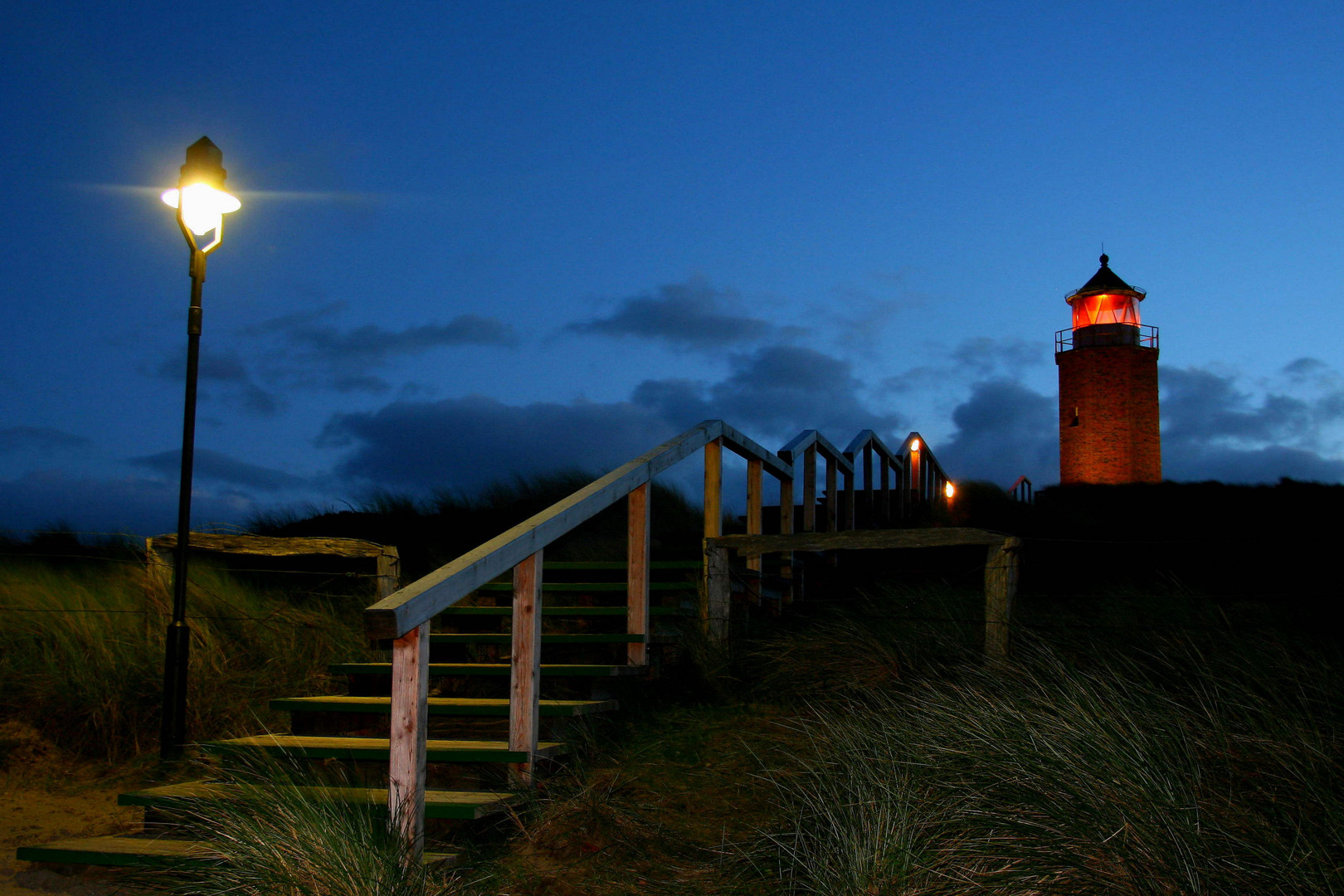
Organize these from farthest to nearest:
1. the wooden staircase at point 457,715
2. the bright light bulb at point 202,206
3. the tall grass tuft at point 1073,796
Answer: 1. the bright light bulb at point 202,206
2. the wooden staircase at point 457,715
3. the tall grass tuft at point 1073,796

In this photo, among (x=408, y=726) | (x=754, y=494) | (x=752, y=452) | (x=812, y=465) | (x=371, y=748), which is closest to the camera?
(x=408, y=726)

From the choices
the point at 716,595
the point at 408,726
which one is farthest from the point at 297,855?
the point at 716,595

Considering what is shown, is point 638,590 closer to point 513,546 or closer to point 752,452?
point 513,546

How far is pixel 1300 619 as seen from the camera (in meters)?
5.22

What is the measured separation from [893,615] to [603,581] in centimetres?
205

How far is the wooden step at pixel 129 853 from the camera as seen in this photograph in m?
3.06

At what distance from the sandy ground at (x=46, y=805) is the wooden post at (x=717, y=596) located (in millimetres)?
2852

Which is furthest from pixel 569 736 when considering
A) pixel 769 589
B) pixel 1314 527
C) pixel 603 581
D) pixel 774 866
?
pixel 1314 527

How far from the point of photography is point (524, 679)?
3.78 metres

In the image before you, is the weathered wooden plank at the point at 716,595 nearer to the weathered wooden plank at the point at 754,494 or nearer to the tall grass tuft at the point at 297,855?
the weathered wooden plank at the point at 754,494

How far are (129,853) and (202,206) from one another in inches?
130

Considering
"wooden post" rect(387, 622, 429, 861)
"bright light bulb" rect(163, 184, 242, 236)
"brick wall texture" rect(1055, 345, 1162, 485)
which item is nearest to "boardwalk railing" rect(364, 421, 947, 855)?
"wooden post" rect(387, 622, 429, 861)

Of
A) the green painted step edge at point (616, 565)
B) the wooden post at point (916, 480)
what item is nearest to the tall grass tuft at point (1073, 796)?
the green painted step edge at point (616, 565)

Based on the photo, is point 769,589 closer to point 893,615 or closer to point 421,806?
point 893,615
